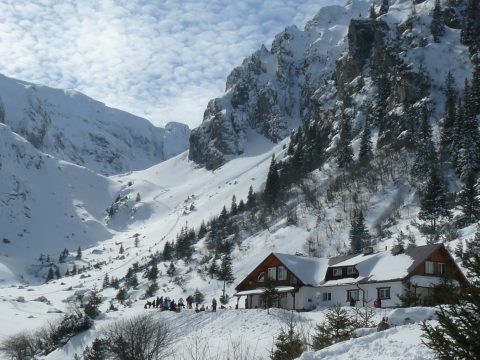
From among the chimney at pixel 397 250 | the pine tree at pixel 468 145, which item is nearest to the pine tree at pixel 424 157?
the pine tree at pixel 468 145

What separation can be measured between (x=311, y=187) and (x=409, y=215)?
33.0 m

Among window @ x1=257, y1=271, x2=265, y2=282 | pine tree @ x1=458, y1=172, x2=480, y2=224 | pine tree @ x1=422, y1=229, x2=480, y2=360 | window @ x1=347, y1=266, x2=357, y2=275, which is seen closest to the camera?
pine tree @ x1=422, y1=229, x2=480, y2=360

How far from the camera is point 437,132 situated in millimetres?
101188

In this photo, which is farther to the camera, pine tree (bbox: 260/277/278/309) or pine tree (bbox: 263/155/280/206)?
pine tree (bbox: 263/155/280/206)

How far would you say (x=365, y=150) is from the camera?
360ft

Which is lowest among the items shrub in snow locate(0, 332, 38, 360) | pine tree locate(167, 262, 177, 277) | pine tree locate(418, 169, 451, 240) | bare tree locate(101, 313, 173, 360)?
shrub in snow locate(0, 332, 38, 360)

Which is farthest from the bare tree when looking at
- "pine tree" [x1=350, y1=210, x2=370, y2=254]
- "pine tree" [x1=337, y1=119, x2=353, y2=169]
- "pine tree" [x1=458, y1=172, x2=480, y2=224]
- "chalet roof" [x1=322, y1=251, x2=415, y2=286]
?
"pine tree" [x1=337, y1=119, x2=353, y2=169]

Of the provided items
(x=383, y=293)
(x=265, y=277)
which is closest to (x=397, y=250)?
(x=383, y=293)

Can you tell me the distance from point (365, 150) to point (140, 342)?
83.4 metres

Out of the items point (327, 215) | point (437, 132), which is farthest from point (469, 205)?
point (437, 132)

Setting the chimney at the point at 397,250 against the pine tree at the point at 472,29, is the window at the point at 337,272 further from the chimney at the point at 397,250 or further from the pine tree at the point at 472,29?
the pine tree at the point at 472,29

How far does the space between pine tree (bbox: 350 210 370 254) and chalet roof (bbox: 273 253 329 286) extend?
1745 cm

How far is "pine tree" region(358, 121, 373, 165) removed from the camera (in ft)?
351

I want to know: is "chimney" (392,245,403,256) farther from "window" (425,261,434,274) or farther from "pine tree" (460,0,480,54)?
"pine tree" (460,0,480,54)
